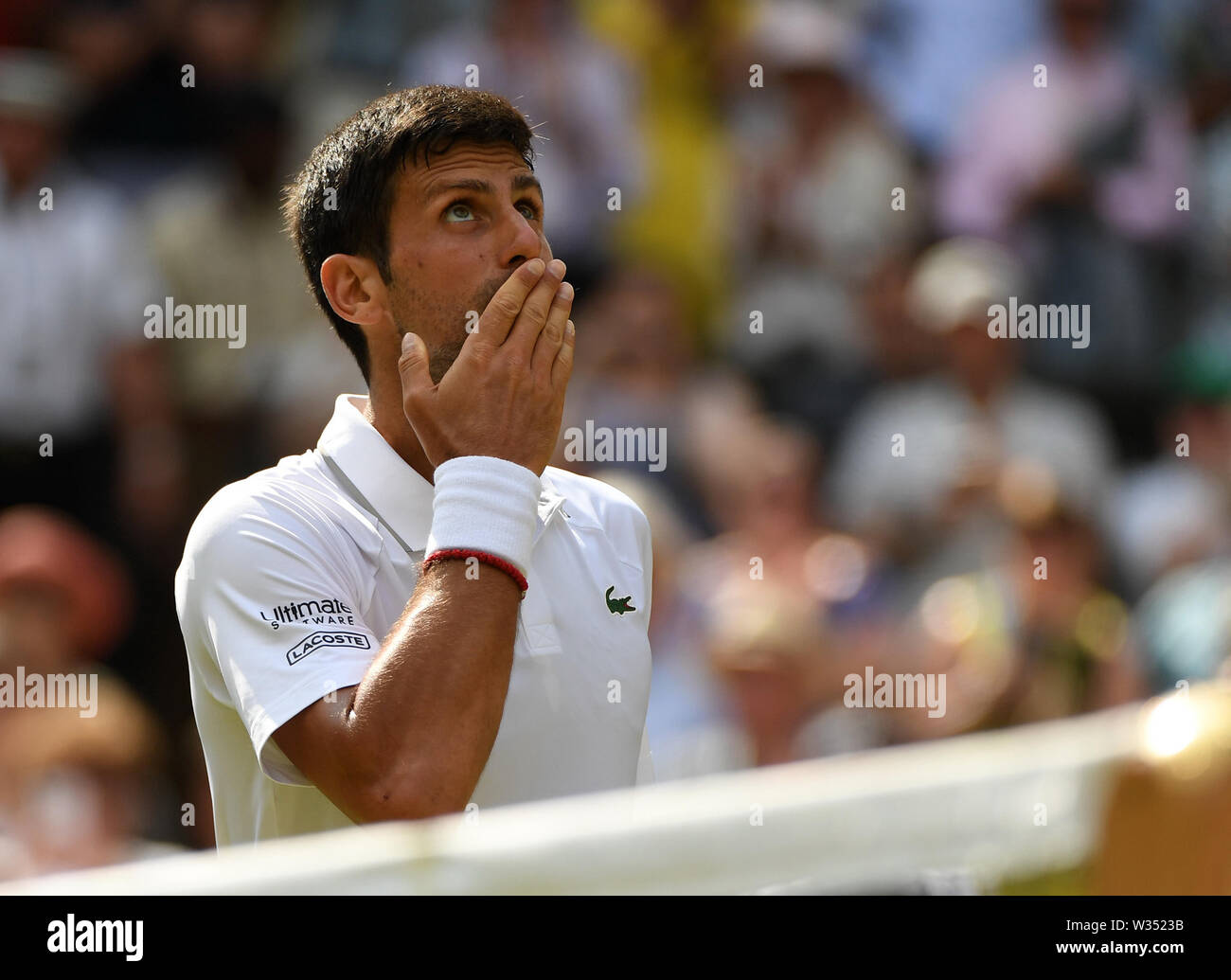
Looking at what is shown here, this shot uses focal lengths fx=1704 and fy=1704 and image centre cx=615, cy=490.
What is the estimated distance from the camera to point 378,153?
2.63m

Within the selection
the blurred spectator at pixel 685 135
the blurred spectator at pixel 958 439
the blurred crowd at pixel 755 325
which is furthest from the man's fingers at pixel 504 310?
the blurred spectator at pixel 685 135

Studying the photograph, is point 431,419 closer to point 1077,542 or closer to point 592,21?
point 1077,542

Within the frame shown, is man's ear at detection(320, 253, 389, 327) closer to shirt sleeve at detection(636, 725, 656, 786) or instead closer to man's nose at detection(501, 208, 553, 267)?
man's nose at detection(501, 208, 553, 267)

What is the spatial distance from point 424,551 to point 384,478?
0.52ft

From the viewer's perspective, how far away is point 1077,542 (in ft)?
18.0

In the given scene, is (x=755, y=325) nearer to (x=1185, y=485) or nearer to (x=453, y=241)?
(x=1185, y=485)

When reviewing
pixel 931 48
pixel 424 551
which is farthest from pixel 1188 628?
pixel 424 551

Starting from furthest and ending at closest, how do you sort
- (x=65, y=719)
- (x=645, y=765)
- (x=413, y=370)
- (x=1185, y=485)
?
1. (x=1185, y=485)
2. (x=65, y=719)
3. (x=645, y=765)
4. (x=413, y=370)
